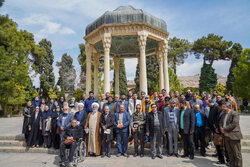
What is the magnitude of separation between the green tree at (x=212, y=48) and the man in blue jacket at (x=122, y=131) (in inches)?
1367

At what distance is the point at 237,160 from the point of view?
4402 millimetres

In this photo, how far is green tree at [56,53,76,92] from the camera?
3751 centimetres

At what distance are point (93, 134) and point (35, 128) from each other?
8.83ft

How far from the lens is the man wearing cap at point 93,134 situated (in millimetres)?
6055

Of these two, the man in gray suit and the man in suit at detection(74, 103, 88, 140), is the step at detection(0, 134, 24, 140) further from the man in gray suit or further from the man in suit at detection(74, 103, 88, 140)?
the man in gray suit

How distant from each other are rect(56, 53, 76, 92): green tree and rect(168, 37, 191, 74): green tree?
927 inches

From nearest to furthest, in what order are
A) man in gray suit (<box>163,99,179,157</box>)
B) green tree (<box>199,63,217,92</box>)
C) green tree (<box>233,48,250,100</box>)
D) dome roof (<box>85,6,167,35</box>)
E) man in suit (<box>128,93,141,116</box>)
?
man in gray suit (<box>163,99,179,157</box>)
man in suit (<box>128,93,141,116</box>)
dome roof (<box>85,6,167,35</box>)
green tree (<box>233,48,250,100</box>)
green tree (<box>199,63,217,92</box>)

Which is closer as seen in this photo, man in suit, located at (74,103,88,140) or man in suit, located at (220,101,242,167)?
man in suit, located at (220,101,242,167)

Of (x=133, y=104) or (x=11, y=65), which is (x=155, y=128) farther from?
(x=11, y=65)

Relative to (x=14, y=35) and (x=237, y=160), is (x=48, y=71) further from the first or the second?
(x=237, y=160)

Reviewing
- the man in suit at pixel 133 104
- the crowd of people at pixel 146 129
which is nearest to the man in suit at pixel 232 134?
the crowd of people at pixel 146 129

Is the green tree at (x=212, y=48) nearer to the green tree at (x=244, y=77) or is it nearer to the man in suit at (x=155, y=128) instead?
the green tree at (x=244, y=77)

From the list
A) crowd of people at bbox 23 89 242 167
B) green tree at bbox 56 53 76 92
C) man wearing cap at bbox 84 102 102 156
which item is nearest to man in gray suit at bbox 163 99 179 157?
crowd of people at bbox 23 89 242 167

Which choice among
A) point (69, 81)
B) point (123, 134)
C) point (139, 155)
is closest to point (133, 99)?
point (123, 134)
